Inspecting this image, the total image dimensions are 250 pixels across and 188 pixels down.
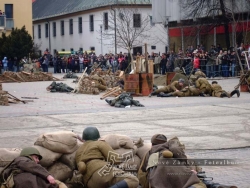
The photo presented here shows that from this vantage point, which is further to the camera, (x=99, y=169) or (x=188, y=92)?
(x=188, y=92)

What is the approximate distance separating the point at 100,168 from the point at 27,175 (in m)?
1.03

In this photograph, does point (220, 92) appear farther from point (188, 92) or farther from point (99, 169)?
point (99, 169)

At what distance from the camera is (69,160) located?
9.05 meters

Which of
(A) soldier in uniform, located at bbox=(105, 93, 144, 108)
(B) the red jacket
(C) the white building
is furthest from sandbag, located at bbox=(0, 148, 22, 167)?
(C) the white building

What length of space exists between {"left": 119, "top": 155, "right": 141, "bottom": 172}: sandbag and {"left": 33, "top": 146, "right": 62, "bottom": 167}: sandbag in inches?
38.4

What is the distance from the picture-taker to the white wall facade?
65.1 metres

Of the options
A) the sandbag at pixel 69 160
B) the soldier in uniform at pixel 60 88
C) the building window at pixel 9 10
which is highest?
the building window at pixel 9 10

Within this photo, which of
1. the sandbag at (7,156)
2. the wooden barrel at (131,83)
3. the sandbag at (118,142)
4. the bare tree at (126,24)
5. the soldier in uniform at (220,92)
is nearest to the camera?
the sandbag at (7,156)

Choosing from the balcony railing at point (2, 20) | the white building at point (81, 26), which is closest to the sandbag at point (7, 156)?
the white building at point (81, 26)

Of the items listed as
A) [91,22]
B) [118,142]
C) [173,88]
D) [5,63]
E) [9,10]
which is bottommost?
[118,142]

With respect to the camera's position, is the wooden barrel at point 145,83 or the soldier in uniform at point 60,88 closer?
the wooden barrel at point 145,83

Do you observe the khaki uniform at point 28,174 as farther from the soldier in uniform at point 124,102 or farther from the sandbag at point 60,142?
the soldier in uniform at point 124,102

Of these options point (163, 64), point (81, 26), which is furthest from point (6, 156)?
point (81, 26)

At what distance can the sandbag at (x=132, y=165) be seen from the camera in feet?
29.5
